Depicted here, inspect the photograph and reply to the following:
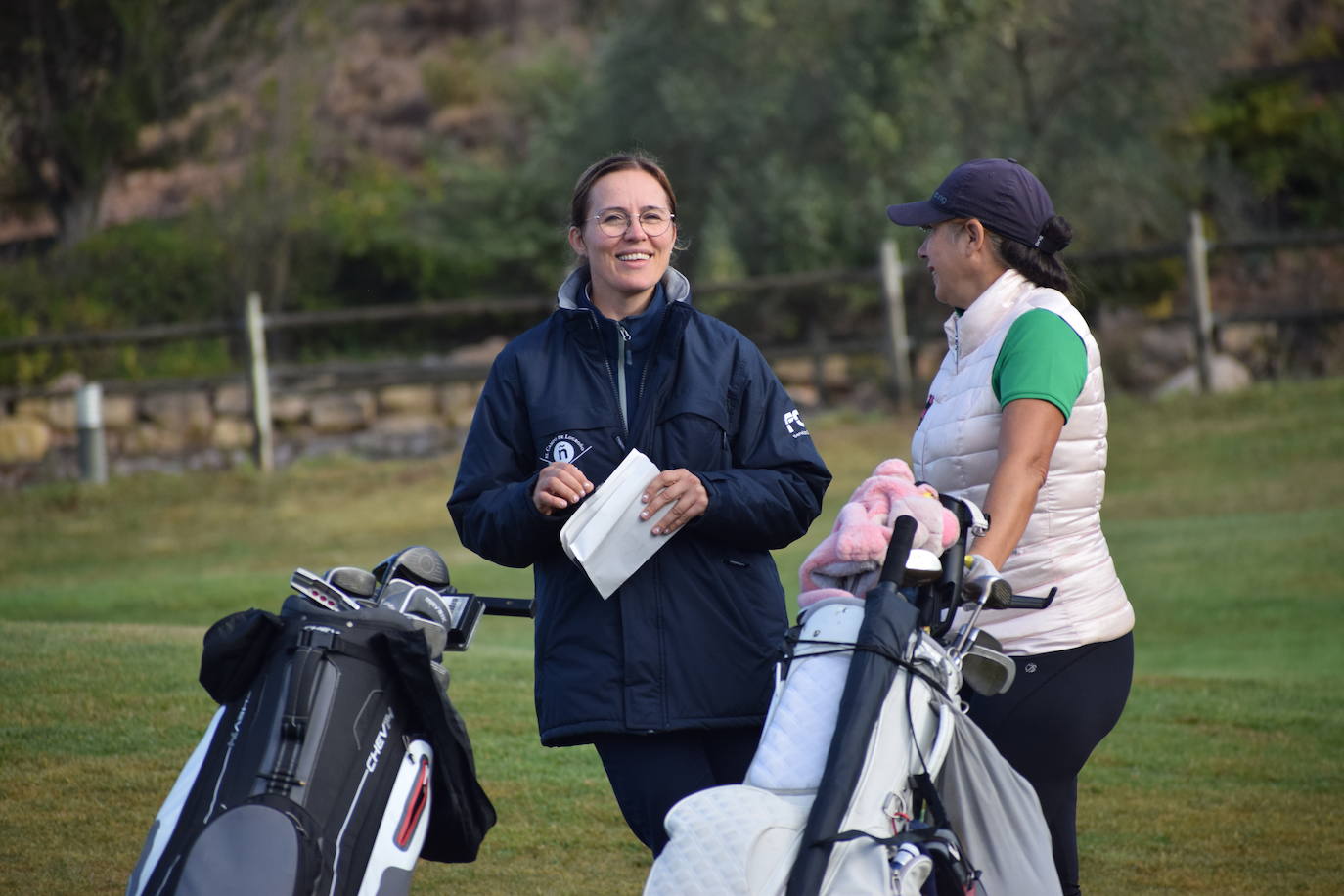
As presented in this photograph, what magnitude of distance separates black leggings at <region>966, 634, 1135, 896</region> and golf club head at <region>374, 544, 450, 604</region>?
1.14 metres

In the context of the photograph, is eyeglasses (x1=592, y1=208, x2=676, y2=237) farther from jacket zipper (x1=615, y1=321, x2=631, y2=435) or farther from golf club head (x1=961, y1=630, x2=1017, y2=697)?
golf club head (x1=961, y1=630, x2=1017, y2=697)

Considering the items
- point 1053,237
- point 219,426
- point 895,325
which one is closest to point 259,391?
point 219,426

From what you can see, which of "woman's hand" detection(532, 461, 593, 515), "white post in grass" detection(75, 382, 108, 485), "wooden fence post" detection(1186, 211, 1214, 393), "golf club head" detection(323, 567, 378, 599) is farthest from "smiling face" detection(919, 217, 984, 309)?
"wooden fence post" detection(1186, 211, 1214, 393)

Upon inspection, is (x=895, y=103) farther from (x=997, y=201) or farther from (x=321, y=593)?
(x=321, y=593)

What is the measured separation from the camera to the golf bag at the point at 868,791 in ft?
9.16

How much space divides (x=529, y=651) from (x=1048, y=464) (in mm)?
5346

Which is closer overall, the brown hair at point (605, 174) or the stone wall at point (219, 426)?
the brown hair at point (605, 174)

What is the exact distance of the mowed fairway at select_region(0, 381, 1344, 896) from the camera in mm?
5105

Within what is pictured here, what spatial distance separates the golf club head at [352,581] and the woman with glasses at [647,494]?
0.76 feet

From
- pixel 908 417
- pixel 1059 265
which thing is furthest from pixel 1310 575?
pixel 1059 265

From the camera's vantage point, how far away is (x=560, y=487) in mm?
3193

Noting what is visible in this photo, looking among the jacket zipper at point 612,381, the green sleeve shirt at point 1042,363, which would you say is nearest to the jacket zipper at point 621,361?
the jacket zipper at point 612,381

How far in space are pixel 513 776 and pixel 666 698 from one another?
2634 millimetres

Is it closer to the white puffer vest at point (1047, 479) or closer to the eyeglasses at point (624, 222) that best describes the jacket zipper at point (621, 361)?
the eyeglasses at point (624, 222)
